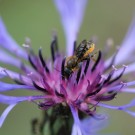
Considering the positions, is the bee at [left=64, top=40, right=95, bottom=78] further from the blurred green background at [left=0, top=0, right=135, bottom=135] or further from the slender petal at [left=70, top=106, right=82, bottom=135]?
the blurred green background at [left=0, top=0, right=135, bottom=135]

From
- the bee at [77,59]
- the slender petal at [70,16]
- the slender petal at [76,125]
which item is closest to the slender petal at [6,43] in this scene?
the slender petal at [70,16]

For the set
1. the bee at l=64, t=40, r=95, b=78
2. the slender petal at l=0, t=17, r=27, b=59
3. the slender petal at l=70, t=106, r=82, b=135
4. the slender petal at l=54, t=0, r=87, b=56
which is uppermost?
the slender petal at l=54, t=0, r=87, b=56

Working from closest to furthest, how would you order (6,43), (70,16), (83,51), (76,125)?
(76,125) < (83,51) < (6,43) < (70,16)

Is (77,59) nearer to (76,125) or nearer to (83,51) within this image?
(83,51)

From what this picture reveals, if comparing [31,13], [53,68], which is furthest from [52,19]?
[53,68]

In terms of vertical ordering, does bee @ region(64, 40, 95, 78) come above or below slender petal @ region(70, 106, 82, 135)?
A: above


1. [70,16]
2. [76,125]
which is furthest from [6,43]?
[76,125]

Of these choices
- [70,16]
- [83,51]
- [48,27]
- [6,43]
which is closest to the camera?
[83,51]

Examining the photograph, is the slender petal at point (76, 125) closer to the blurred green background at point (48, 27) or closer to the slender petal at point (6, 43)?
the slender petal at point (6, 43)

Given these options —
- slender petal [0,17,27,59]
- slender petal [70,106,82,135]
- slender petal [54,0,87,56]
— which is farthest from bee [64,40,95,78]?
slender petal [54,0,87,56]
